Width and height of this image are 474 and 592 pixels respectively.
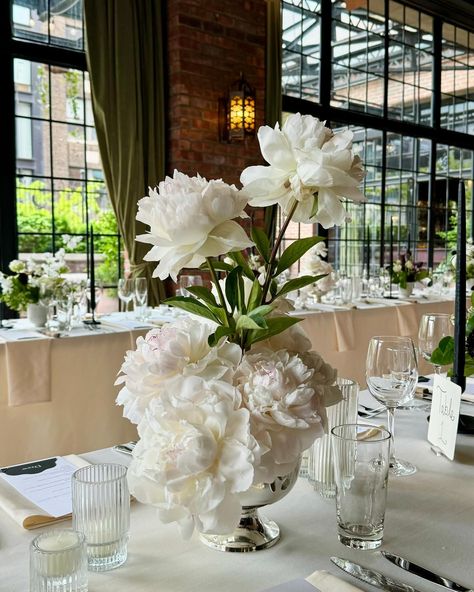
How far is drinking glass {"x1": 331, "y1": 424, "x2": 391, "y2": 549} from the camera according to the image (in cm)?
86

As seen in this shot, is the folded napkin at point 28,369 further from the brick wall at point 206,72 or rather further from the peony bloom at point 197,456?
the brick wall at point 206,72

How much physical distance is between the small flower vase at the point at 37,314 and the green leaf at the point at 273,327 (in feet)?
7.75

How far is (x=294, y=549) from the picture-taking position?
0.87 metres

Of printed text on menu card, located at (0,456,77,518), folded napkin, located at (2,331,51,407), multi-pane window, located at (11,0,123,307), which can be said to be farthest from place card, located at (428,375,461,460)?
multi-pane window, located at (11,0,123,307)

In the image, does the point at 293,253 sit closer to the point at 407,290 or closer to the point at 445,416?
the point at 445,416

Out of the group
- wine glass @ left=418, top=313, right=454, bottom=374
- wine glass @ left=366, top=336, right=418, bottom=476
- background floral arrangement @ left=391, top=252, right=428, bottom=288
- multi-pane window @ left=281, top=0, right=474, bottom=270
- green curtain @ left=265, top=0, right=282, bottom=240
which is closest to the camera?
wine glass @ left=366, top=336, right=418, bottom=476


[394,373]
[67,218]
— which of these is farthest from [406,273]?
[394,373]

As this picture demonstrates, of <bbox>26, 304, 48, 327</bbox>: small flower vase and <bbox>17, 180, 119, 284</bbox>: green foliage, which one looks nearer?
<bbox>26, 304, 48, 327</bbox>: small flower vase

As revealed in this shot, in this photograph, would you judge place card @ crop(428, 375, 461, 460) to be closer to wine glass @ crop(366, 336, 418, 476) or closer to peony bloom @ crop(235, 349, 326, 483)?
wine glass @ crop(366, 336, 418, 476)

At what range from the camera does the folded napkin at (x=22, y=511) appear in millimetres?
933

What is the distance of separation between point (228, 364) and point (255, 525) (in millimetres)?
274

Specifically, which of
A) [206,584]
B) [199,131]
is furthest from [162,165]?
[206,584]

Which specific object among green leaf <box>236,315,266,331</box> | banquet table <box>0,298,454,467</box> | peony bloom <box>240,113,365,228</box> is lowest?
banquet table <box>0,298,454,467</box>

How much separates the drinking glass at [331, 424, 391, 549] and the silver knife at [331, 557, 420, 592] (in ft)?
0.19
